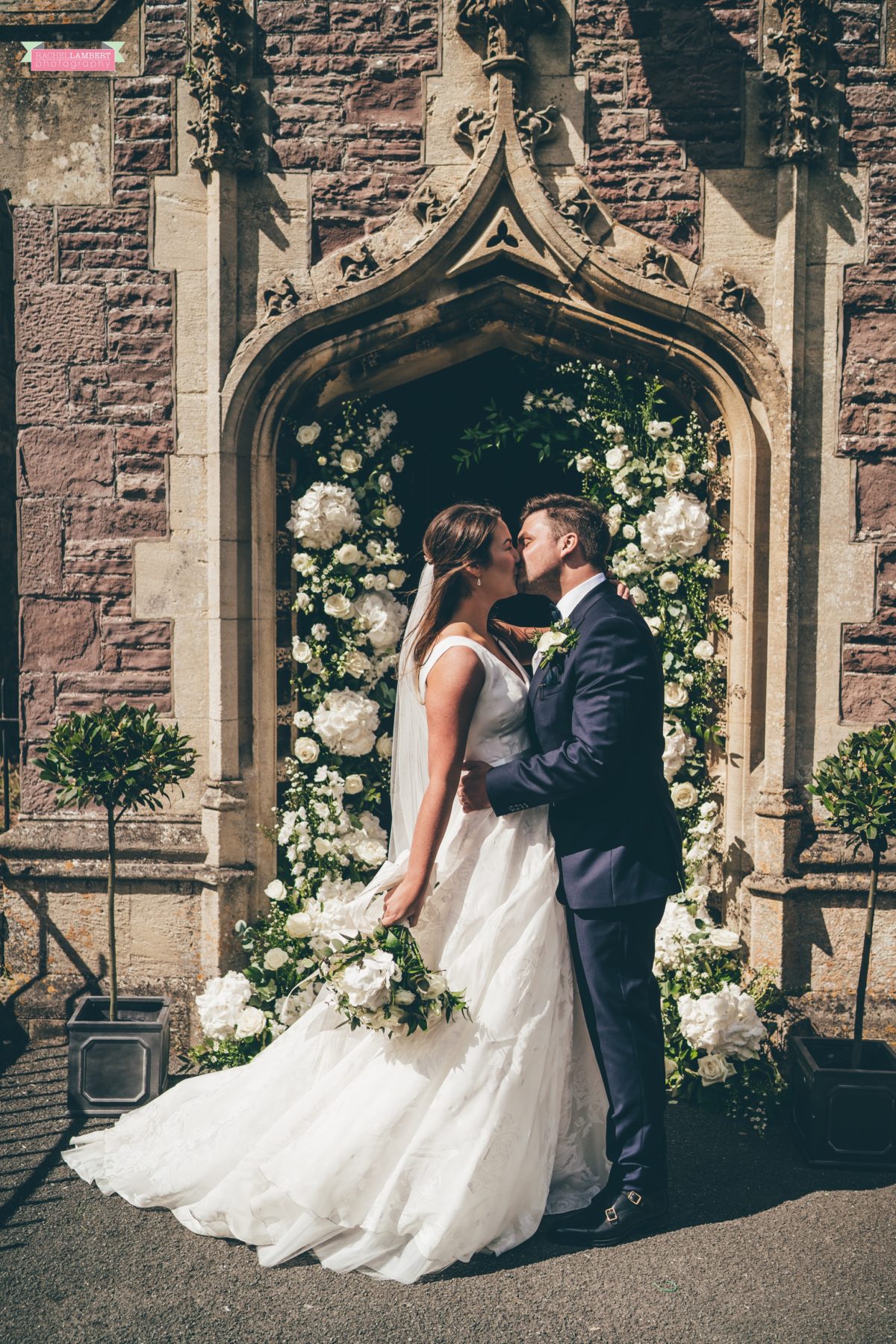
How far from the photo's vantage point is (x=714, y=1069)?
4.40 meters

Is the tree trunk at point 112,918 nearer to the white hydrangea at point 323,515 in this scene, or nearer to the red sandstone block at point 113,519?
the red sandstone block at point 113,519

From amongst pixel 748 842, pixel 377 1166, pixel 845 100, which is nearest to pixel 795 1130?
pixel 748 842

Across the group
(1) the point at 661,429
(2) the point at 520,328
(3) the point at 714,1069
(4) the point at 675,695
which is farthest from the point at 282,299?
(3) the point at 714,1069

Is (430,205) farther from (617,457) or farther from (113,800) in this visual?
(113,800)

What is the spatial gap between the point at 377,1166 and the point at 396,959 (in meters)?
0.62

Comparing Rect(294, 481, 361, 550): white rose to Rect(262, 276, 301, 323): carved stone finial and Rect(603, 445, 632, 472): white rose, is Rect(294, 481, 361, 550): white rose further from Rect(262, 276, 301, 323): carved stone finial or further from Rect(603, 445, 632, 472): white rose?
Rect(603, 445, 632, 472): white rose

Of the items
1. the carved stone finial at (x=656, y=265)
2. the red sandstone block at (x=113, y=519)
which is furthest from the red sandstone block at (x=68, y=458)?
the carved stone finial at (x=656, y=265)

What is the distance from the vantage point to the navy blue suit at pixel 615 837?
138 inches

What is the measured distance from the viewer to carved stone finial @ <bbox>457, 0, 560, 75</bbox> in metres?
4.76

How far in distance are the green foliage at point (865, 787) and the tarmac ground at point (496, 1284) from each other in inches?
→ 50.0

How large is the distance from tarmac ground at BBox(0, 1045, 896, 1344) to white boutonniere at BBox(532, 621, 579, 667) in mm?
1877

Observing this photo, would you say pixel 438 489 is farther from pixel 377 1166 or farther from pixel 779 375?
pixel 377 1166

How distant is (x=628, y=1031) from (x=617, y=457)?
2645mm

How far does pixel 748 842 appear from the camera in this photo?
5.01 meters
